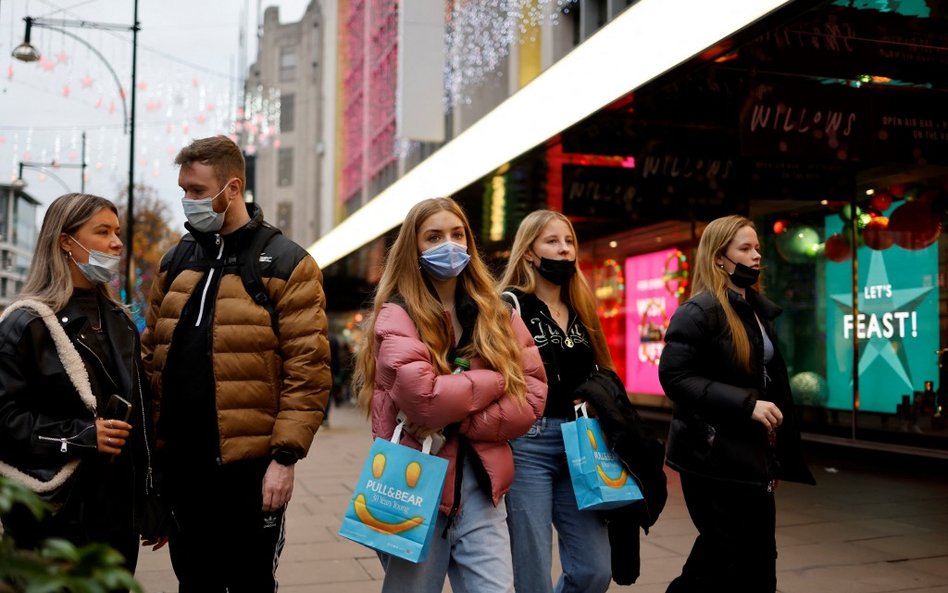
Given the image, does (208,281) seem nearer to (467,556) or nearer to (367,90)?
(467,556)

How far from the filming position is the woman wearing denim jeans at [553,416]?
362cm

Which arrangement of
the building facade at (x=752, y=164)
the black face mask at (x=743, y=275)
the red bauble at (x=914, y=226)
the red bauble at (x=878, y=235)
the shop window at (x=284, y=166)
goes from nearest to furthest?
the black face mask at (x=743, y=275) < the building facade at (x=752, y=164) < the red bauble at (x=914, y=226) < the red bauble at (x=878, y=235) < the shop window at (x=284, y=166)

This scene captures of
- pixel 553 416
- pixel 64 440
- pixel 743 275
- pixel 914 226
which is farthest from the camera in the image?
pixel 914 226

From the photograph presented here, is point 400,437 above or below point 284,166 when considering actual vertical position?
below

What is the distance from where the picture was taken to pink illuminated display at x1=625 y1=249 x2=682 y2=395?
1588 centimetres

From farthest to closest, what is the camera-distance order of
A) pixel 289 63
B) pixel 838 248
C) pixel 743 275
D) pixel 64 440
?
1. pixel 289 63
2. pixel 838 248
3. pixel 743 275
4. pixel 64 440

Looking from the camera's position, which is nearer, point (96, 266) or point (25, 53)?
point (96, 266)

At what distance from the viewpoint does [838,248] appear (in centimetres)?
1260

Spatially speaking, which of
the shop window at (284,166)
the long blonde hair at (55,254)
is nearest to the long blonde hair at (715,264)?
the long blonde hair at (55,254)

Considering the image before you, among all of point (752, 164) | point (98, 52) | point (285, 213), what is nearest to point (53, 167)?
point (98, 52)

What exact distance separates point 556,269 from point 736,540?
55.4 inches

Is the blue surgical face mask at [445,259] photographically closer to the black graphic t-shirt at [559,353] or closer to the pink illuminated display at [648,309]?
the black graphic t-shirt at [559,353]

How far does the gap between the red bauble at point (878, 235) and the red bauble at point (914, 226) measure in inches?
3.1

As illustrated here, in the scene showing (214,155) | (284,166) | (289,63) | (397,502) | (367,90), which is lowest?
(397,502)
